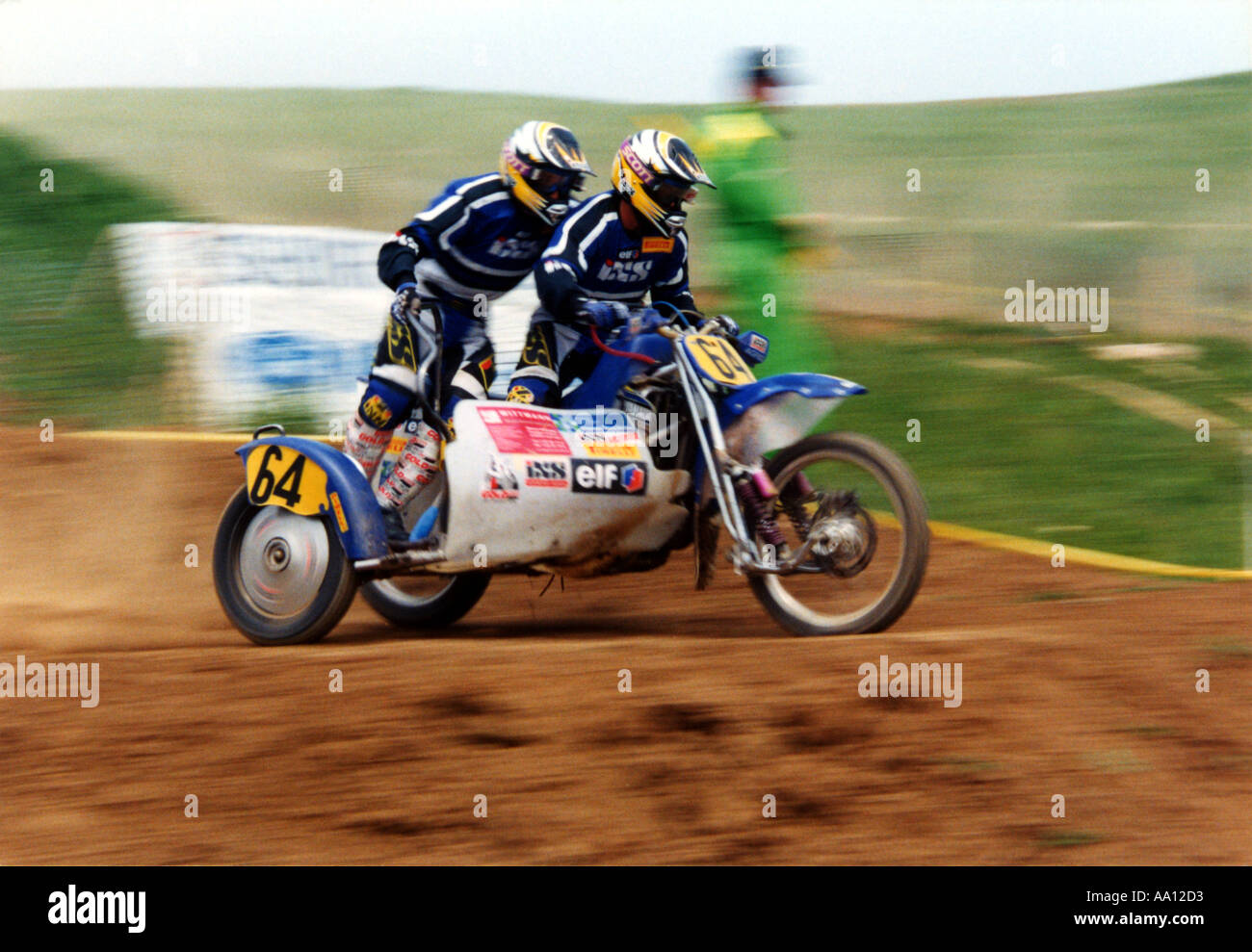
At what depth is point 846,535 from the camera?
5703 mm

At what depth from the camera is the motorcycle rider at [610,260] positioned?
20.6 ft

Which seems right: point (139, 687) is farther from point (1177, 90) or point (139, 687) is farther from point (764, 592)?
point (1177, 90)

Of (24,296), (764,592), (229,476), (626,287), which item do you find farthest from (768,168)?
(24,296)

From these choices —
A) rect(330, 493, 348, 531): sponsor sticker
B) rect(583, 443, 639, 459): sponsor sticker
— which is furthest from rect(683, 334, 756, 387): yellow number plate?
rect(330, 493, 348, 531): sponsor sticker

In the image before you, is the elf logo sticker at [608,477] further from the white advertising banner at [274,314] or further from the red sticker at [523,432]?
the white advertising banner at [274,314]

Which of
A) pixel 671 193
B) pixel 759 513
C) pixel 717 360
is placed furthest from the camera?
pixel 671 193

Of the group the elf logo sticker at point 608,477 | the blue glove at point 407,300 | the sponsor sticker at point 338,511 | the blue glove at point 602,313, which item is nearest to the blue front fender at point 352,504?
the sponsor sticker at point 338,511

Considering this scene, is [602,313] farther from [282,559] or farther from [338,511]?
[282,559]

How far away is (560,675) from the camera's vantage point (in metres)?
5.20

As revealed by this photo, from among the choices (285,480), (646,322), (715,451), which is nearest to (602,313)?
(646,322)

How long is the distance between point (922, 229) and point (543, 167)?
8.42 m

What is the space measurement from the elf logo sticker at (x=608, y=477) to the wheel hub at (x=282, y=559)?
1255mm

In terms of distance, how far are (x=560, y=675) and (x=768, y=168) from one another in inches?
168

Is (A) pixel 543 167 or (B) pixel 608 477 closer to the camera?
(B) pixel 608 477
